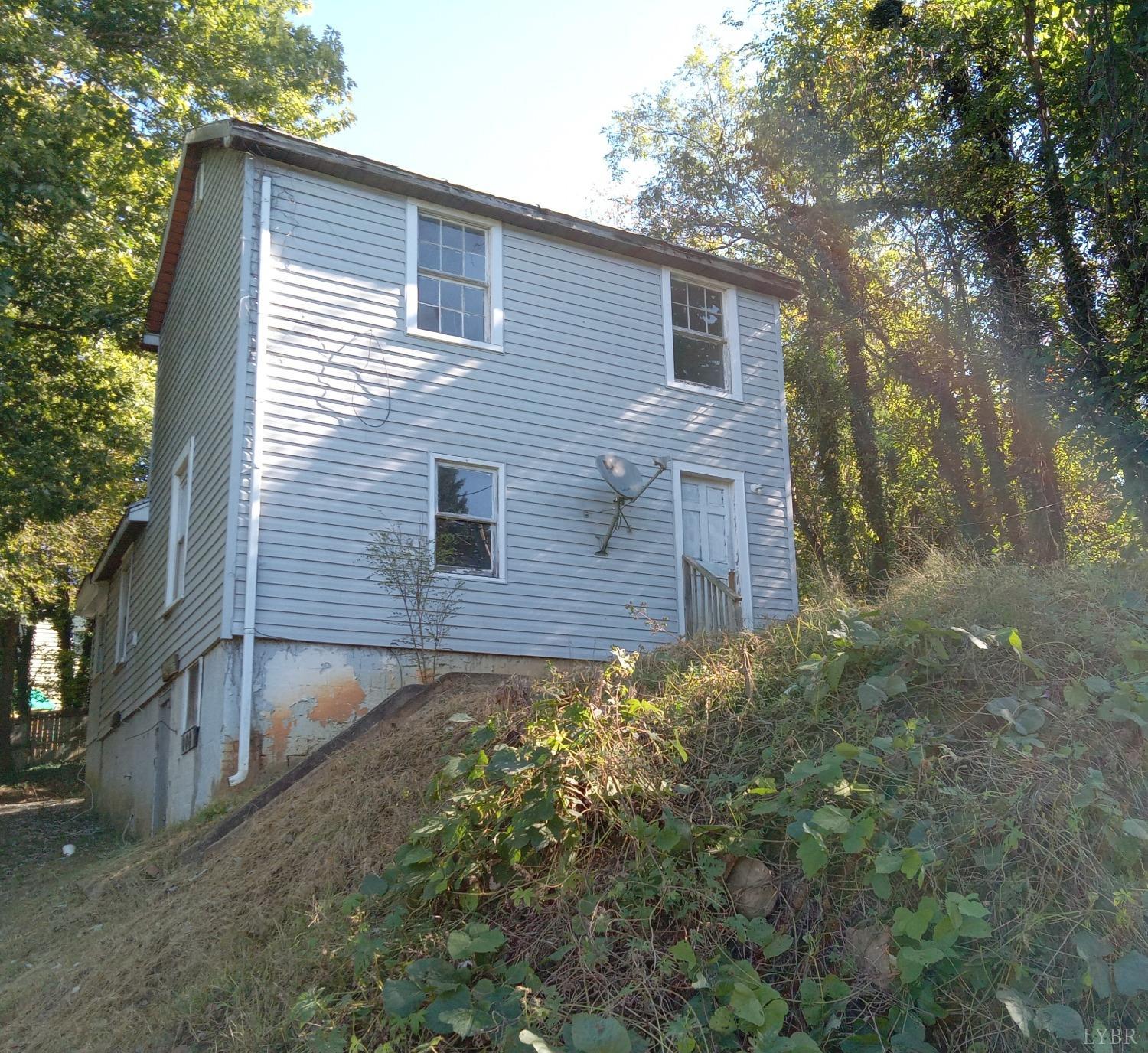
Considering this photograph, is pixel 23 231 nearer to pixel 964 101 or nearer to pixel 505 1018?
pixel 964 101

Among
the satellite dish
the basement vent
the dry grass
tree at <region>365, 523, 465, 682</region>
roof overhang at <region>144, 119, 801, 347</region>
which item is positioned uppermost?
roof overhang at <region>144, 119, 801, 347</region>

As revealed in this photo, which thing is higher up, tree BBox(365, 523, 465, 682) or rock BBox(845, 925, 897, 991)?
tree BBox(365, 523, 465, 682)

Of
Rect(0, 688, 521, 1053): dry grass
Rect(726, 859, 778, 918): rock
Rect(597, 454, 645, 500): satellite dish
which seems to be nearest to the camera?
Rect(726, 859, 778, 918): rock

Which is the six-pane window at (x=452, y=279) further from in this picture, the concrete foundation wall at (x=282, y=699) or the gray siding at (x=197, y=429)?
the concrete foundation wall at (x=282, y=699)

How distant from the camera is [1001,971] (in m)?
3.30

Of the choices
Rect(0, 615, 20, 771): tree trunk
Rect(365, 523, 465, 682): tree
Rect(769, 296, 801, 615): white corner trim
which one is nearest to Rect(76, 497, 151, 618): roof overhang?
Rect(0, 615, 20, 771): tree trunk

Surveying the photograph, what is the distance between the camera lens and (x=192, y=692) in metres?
11.0

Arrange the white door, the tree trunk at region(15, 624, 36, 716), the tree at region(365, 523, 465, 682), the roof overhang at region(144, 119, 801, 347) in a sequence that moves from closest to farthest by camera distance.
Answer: the tree at region(365, 523, 465, 682)
the roof overhang at region(144, 119, 801, 347)
the white door
the tree trunk at region(15, 624, 36, 716)

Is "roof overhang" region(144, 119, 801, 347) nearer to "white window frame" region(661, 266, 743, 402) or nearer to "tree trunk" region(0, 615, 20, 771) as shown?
"white window frame" region(661, 266, 743, 402)

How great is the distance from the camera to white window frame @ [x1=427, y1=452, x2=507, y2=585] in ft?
35.6

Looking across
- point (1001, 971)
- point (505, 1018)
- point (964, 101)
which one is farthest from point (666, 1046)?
point (964, 101)

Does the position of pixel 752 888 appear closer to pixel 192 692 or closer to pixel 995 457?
pixel 192 692

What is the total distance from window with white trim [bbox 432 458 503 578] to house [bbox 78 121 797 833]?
0.03 meters

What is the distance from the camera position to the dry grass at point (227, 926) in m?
4.54
